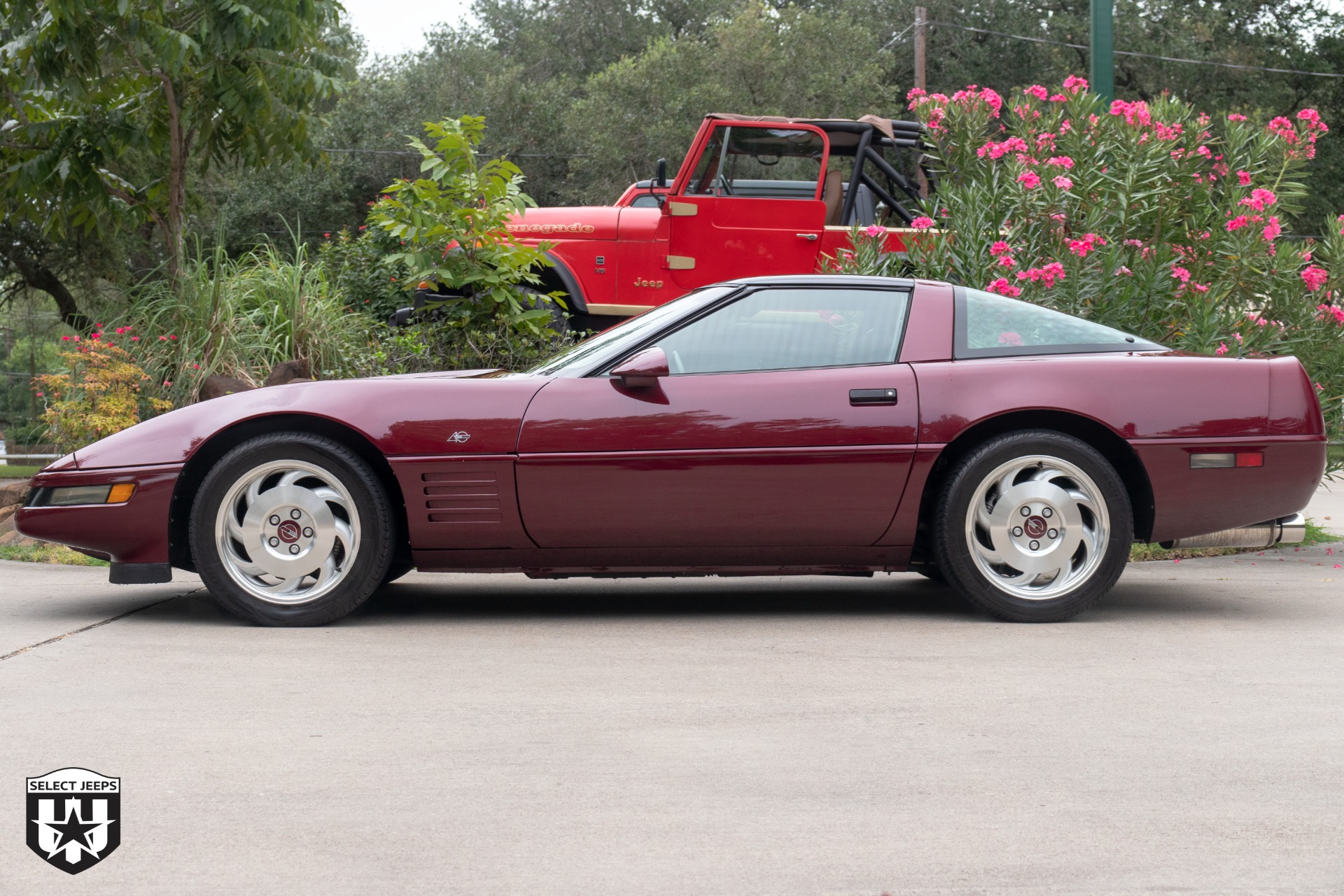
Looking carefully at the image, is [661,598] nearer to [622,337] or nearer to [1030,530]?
[622,337]

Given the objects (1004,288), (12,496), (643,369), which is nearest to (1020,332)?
(643,369)

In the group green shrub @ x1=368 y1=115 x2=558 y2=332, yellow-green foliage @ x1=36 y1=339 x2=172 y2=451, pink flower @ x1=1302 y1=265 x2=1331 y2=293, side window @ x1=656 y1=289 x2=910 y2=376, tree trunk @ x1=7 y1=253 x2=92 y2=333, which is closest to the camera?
side window @ x1=656 y1=289 x2=910 y2=376

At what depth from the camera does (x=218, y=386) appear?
9117 mm

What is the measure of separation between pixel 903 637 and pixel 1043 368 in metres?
1.19

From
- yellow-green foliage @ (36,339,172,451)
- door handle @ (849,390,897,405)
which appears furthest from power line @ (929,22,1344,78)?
door handle @ (849,390,897,405)

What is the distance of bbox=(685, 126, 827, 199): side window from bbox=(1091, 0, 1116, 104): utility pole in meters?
2.64

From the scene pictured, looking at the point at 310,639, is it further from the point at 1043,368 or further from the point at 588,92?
the point at 588,92

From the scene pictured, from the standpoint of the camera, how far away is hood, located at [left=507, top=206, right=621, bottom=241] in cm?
1126

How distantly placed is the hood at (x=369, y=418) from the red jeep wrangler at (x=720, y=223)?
19.4 feet

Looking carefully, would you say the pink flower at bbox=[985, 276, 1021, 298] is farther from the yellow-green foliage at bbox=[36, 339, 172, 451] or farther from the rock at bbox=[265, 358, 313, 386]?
the yellow-green foliage at bbox=[36, 339, 172, 451]

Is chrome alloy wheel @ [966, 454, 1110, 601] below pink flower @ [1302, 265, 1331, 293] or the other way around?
below

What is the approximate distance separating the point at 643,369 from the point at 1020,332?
156 centimetres

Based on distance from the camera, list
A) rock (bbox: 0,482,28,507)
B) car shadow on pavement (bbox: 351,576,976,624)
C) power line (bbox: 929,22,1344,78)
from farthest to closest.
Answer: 1. power line (bbox: 929,22,1344,78)
2. rock (bbox: 0,482,28,507)
3. car shadow on pavement (bbox: 351,576,976,624)

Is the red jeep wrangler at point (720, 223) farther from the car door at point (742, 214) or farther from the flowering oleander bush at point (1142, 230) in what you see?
the flowering oleander bush at point (1142, 230)
